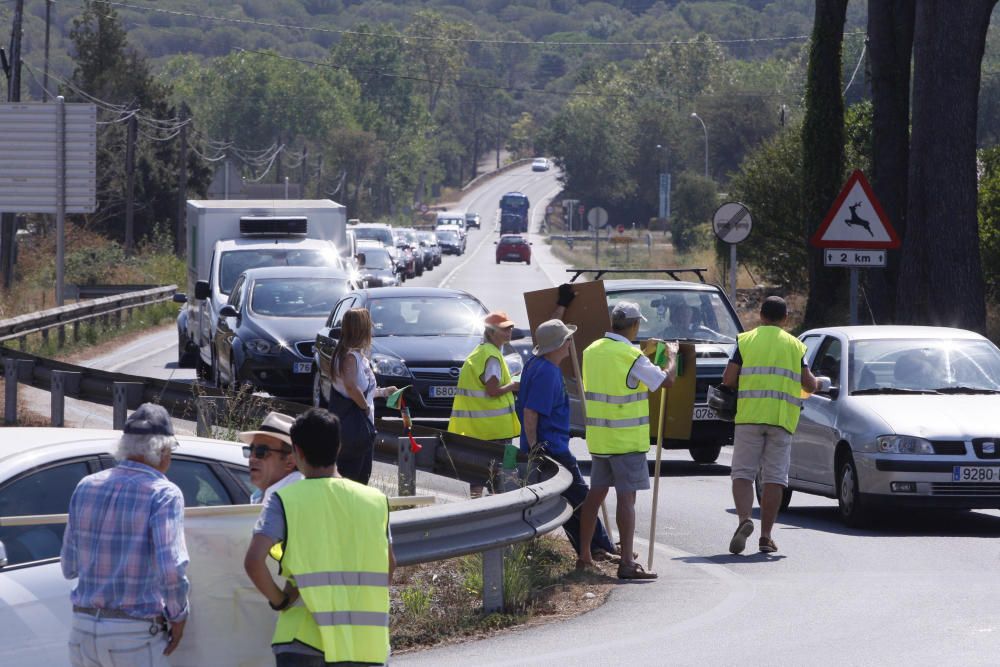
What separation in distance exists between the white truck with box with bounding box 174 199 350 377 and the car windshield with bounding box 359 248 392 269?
16754 mm

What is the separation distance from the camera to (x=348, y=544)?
519 centimetres

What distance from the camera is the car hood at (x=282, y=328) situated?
18.5m

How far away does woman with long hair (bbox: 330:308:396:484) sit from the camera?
9.81 meters

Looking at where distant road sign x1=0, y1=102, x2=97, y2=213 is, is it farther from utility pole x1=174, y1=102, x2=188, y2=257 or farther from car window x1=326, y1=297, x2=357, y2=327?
utility pole x1=174, y1=102, x2=188, y2=257

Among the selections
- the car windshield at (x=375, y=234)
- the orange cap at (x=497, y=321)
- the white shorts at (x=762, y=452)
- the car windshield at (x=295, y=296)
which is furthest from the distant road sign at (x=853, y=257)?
the car windshield at (x=375, y=234)

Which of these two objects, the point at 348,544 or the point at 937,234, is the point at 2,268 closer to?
the point at 937,234

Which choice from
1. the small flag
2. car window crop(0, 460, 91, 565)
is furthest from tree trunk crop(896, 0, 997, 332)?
car window crop(0, 460, 91, 565)

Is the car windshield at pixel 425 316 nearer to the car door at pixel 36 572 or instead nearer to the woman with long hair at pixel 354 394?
the woman with long hair at pixel 354 394

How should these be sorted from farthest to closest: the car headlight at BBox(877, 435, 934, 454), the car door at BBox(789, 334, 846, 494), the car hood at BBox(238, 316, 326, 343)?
1. the car hood at BBox(238, 316, 326, 343)
2. the car door at BBox(789, 334, 846, 494)
3. the car headlight at BBox(877, 435, 934, 454)

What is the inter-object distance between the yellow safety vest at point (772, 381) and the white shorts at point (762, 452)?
0.06 metres

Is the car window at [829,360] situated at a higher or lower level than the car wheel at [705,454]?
higher

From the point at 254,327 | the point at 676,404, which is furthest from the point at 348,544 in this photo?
the point at 254,327

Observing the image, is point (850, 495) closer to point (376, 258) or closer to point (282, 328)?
point (282, 328)

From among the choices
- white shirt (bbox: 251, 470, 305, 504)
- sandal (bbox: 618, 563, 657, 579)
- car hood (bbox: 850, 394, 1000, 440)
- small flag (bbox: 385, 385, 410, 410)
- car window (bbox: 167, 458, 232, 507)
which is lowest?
sandal (bbox: 618, 563, 657, 579)
